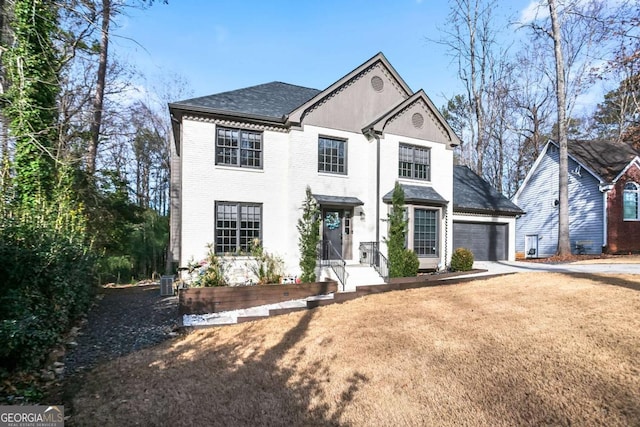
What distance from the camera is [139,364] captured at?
17.8 feet

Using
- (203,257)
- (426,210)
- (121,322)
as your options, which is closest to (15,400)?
(121,322)

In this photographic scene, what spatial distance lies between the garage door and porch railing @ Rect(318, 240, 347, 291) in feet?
23.7

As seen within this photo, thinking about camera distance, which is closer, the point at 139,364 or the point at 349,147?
the point at 139,364

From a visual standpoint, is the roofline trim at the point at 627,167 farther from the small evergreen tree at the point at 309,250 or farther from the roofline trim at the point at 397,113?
the small evergreen tree at the point at 309,250

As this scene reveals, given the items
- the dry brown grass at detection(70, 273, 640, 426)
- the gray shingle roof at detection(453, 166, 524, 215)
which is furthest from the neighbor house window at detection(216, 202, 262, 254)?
the gray shingle roof at detection(453, 166, 524, 215)

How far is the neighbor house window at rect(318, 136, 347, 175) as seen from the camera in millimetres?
12953

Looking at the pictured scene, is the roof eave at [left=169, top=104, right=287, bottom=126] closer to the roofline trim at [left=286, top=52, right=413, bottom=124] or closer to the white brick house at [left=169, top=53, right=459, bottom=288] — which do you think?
the white brick house at [left=169, top=53, right=459, bottom=288]

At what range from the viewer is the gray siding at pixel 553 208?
1928 centimetres

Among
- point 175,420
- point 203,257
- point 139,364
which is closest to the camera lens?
point 175,420

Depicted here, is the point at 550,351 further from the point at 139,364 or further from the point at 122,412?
the point at 139,364

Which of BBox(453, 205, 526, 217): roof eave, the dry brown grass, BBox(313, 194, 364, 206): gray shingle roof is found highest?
BBox(313, 194, 364, 206): gray shingle roof

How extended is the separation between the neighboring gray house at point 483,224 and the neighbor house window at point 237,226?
9.95 m

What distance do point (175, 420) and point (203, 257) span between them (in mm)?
7821

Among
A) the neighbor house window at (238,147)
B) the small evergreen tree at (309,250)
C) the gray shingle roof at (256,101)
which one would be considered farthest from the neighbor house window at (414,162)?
the neighbor house window at (238,147)
